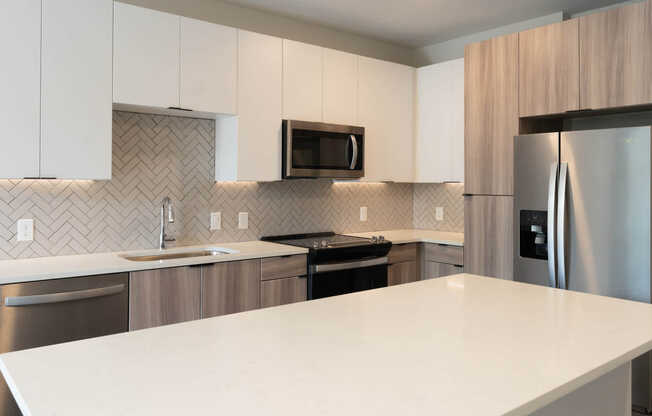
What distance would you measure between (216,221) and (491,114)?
221cm

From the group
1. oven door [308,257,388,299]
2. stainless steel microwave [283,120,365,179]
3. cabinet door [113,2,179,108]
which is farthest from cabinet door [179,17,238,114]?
oven door [308,257,388,299]

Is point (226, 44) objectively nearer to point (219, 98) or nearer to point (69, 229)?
point (219, 98)

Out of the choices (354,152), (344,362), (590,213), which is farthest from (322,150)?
(344,362)

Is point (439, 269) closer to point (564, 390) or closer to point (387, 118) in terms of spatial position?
point (387, 118)

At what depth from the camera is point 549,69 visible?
326 centimetres

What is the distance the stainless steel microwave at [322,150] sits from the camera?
3.53 m

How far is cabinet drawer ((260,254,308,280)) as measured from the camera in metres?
3.16

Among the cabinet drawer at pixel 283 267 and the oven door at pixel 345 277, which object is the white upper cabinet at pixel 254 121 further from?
the oven door at pixel 345 277

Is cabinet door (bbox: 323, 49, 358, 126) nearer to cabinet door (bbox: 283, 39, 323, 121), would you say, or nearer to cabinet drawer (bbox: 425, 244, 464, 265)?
cabinet door (bbox: 283, 39, 323, 121)

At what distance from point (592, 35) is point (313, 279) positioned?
2408 millimetres

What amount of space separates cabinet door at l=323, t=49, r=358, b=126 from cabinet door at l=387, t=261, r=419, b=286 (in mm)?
1244

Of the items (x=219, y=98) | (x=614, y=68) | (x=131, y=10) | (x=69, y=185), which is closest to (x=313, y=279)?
(x=219, y=98)

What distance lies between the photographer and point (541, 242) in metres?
3.20

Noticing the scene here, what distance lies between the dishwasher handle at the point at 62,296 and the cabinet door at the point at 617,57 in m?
3.05
